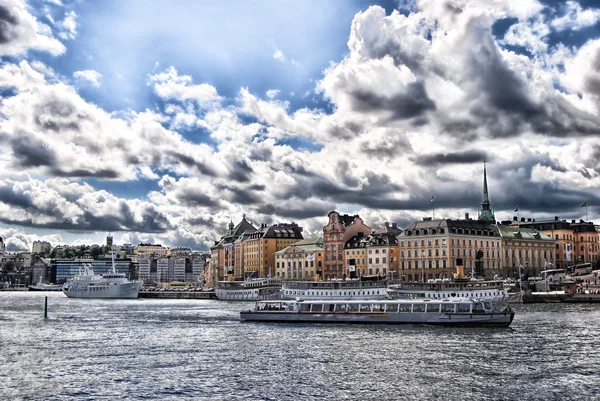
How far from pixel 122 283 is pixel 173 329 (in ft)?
383

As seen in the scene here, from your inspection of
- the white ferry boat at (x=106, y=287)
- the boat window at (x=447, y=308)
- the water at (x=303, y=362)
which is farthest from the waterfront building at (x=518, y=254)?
the water at (x=303, y=362)

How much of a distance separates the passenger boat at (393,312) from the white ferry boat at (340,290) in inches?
1052

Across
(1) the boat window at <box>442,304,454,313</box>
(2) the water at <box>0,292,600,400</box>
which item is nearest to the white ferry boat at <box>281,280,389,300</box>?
(1) the boat window at <box>442,304,454,313</box>

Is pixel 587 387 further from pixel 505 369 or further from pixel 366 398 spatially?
pixel 366 398

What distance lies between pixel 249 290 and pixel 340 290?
173 ft

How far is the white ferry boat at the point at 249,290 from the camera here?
512 feet

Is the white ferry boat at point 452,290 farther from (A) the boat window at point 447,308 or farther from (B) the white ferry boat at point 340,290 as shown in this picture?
(A) the boat window at point 447,308

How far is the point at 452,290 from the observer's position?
11025cm

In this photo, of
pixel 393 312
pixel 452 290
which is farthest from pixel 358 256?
pixel 393 312

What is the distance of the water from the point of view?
42.6 metres

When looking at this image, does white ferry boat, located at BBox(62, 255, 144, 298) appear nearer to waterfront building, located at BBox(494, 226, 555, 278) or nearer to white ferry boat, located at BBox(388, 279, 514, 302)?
white ferry boat, located at BBox(388, 279, 514, 302)

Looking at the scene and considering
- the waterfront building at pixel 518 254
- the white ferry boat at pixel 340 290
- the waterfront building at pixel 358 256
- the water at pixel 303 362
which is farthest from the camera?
the waterfront building at pixel 358 256

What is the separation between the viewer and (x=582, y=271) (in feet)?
614

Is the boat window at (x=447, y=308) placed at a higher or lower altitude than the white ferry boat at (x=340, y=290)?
lower
